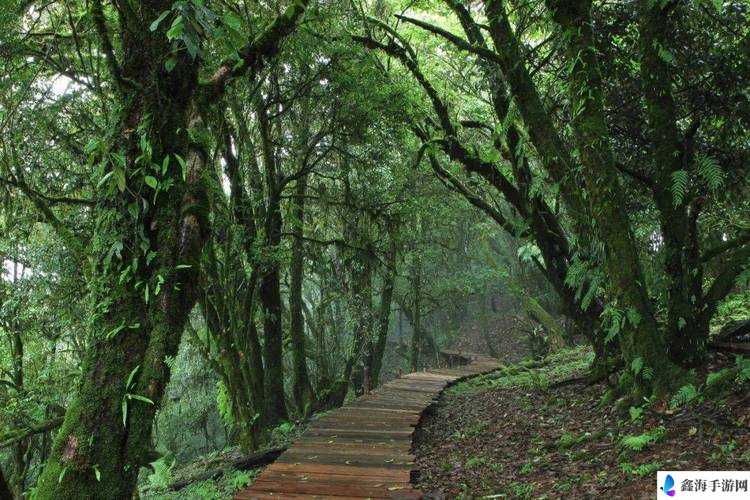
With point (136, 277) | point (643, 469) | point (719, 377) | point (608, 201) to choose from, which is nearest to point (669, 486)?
point (643, 469)

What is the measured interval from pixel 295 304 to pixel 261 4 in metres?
6.40

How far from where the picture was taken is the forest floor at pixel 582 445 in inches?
161

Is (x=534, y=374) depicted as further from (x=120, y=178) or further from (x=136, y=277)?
(x=120, y=178)

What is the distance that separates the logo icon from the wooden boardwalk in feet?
6.06

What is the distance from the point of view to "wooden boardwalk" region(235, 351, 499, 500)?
4613 mm

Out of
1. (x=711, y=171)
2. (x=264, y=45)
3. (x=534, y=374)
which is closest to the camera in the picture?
(x=264, y=45)

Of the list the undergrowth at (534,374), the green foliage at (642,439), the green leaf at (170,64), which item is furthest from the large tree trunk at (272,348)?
the green leaf at (170,64)

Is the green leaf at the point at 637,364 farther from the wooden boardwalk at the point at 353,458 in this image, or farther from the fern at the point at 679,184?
the wooden boardwalk at the point at 353,458

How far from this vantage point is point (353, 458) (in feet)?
18.6

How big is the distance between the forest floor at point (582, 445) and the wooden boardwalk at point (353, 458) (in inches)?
15.7

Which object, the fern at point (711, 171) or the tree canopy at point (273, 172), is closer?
the tree canopy at point (273, 172)

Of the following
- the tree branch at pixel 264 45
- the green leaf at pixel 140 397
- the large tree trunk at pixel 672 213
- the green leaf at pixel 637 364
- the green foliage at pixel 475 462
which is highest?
the tree branch at pixel 264 45

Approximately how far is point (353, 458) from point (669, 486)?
3066mm

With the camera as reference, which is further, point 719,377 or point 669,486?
point 719,377
